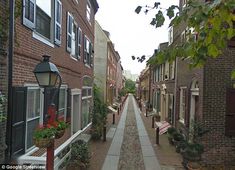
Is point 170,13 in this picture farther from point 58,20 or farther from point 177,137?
point 177,137

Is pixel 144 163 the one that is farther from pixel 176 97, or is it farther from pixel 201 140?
pixel 176 97

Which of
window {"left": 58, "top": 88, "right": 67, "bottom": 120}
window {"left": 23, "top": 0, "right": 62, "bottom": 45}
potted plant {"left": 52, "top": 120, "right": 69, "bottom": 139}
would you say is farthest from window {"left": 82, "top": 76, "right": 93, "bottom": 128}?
potted plant {"left": 52, "top": 120, "right": 69, "bottom": 139}

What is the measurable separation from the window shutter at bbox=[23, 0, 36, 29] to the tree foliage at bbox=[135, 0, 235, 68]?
4.55 m

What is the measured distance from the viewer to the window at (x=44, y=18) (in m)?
8.27

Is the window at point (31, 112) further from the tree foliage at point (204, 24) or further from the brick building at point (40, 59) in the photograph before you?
the tree foliage at point (204, 24)

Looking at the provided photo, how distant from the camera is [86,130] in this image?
1861cm

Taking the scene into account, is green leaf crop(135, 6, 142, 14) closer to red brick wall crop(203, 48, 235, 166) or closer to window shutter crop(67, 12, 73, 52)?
red brick wall crop(203, 48, 235, 166)

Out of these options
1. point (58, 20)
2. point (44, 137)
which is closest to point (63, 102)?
point (58, 20)

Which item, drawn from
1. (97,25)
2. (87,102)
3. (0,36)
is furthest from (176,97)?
(97,25)

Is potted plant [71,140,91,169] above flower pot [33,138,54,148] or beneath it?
beneath

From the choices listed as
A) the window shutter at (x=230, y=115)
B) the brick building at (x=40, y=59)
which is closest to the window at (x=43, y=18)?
the brick building at (x=40, y=59)

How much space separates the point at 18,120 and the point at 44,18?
354cm

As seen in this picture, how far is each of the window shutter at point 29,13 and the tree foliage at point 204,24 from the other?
14.9 feet

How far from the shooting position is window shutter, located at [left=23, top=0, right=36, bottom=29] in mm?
8039
